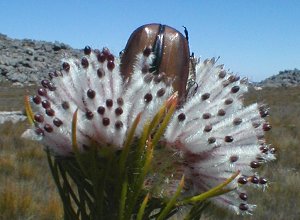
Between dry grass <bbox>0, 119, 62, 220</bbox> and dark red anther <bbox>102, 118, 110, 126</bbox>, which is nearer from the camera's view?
dark red anther <bbox>102, 118, 110, 126</bbox>

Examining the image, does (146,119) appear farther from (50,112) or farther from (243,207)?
(243,207)

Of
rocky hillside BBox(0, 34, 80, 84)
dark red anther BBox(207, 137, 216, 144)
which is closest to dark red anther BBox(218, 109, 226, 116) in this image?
dark red anther BBox(207, 137, 216, 144)

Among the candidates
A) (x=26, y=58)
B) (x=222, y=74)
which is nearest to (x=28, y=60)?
(x=26, y=58)

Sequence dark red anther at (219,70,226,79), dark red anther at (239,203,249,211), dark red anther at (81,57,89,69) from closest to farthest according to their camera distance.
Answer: dark red anther at (81,57,89,69), dark red anther at (239,203,249,211), dark red anther at (219,70,226,79)

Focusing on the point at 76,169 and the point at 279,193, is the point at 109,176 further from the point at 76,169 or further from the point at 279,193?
the point at 279,193

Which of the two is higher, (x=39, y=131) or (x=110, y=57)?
(x=110, y=57)

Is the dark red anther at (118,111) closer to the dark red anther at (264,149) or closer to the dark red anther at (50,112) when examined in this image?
the dark red anther at (50,112)

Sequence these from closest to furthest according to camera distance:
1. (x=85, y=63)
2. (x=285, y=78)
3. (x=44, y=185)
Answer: (x=85, y=63)
(x=44, y=185)
(x=285, y=78)

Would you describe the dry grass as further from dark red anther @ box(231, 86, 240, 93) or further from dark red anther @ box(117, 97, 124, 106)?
dark red anther @ box(117, 97, 124, 106)
